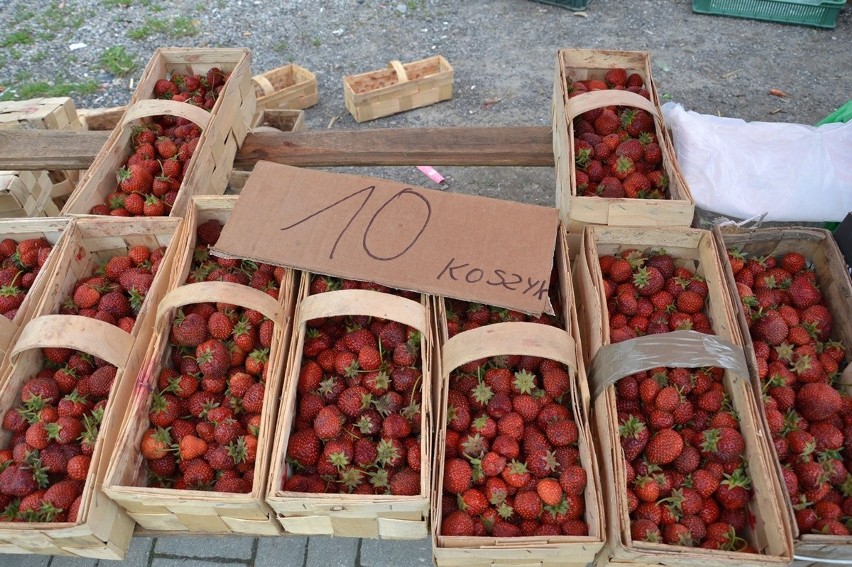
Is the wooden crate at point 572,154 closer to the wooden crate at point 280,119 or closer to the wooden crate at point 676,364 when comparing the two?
the wooden crate at point 676,364

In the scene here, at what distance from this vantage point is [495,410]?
1.83 m

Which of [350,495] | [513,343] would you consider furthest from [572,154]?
[350,495]

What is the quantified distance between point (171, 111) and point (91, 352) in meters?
1.20

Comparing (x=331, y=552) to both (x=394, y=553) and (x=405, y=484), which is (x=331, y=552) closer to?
(x=394, y=553)

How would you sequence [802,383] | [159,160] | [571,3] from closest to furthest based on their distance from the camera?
[802,383] → [159,160] → [571,3]

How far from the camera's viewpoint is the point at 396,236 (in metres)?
2.11

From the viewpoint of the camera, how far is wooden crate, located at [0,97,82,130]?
3316 mm

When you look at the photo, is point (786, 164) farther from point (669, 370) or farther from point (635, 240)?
point (669, 370)

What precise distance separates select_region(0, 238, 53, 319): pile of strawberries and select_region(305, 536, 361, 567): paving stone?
4.92ft

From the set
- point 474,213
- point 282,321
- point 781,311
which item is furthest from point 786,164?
point 282,321

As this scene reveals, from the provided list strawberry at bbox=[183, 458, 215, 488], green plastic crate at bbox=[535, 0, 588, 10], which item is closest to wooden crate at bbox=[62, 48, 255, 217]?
strawberry at bbox=[183, 458, 215, 488]

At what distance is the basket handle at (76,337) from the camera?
1801 millimetres

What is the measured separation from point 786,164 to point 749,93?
2633mm

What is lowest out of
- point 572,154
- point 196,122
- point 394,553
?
point 394,553
